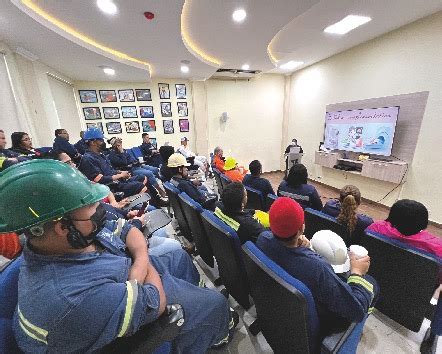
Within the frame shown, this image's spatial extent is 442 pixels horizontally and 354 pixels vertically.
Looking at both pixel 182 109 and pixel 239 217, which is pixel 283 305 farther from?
pixel 182 109

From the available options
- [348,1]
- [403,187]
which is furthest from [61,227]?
[403,187]

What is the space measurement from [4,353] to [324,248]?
137 centimetres

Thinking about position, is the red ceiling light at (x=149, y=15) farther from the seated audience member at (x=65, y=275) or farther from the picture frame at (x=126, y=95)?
the picture frame at (x=126, y=95)

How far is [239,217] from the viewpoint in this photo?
1450mm

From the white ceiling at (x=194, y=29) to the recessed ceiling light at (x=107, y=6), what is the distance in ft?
0.23

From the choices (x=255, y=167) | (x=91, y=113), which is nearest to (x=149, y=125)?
(x=91, y=113)

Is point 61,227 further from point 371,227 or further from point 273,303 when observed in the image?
point 371,227

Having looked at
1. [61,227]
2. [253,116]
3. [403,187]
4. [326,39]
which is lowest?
[403,187]

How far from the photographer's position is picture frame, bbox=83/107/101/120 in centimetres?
548

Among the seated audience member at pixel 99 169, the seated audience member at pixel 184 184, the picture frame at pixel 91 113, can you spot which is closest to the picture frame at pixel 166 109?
the picture frame at pixel 91 113

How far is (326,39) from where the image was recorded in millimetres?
3869

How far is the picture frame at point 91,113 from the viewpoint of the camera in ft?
18.0

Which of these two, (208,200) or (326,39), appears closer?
(208,200)

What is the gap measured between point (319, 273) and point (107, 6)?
3230 millimetres
